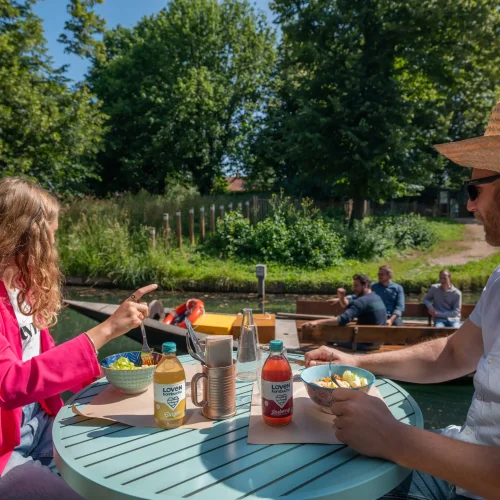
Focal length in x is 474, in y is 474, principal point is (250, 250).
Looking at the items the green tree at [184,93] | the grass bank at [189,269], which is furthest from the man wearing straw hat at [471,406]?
the green tree at [184,93]

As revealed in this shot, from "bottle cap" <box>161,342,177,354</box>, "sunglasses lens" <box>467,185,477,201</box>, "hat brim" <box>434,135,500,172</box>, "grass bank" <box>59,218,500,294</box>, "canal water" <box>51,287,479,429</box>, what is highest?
"hat brim" <box>434,135,500,172</box>

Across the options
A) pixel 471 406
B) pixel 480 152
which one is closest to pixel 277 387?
pixel 471 406

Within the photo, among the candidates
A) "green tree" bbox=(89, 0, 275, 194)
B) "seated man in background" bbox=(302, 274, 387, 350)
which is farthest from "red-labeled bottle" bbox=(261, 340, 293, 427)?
"green tree" bbox=(89, 0, 275, 194)

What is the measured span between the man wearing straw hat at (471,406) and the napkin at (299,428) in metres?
0.12

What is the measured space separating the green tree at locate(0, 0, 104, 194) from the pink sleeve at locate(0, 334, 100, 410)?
1222cm

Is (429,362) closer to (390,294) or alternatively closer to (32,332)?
(32,332)

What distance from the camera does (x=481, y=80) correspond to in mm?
16547

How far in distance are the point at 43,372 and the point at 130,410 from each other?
1.15ft

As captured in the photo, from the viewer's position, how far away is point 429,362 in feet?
6.95

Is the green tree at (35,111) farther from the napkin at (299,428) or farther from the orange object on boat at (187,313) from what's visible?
the napkin at (299,428)

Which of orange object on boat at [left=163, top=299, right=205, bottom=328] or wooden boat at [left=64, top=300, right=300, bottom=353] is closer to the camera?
wooden boat at [left=64, top=300, right=300, bottom=353]

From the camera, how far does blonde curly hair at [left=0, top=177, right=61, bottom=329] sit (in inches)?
81.3

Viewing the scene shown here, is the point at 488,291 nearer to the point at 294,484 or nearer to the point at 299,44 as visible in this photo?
the point at 294,484

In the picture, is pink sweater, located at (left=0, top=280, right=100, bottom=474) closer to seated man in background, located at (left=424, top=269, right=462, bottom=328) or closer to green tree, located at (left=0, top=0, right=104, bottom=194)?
seated man in background, located at (left=424, top=269, right=462, bottom=328)
